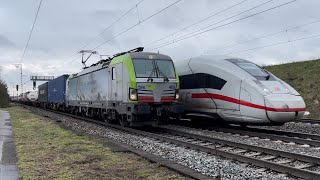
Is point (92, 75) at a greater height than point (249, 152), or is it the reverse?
point (92, 75)

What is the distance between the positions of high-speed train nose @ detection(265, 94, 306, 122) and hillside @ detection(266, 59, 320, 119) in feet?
37.8

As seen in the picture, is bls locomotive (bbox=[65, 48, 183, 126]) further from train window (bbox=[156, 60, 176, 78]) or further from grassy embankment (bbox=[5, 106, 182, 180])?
grassy embankment (bbox=[5, 106, 182, 180])

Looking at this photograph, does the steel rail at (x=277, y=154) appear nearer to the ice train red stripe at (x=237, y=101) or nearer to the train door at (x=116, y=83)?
the ice train red stripe at (x=237, y=101)

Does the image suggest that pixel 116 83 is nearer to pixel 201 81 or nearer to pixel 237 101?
pixel 201 81

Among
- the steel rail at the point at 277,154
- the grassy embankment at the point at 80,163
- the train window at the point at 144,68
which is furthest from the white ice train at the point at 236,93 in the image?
the grassy embankment at the point at 80,163

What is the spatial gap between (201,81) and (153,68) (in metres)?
2.26

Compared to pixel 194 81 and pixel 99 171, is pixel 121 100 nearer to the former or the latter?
pixel 194 81

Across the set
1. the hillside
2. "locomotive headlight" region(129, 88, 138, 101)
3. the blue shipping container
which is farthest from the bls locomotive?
the blue shipping container

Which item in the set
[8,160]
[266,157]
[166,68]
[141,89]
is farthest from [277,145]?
[8,160]

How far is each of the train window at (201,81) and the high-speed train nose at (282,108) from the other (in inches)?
98.8

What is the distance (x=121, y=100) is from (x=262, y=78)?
230 inches

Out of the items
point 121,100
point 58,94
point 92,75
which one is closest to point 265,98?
point 121,100

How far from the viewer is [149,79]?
16516mm

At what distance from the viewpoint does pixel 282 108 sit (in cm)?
1391
